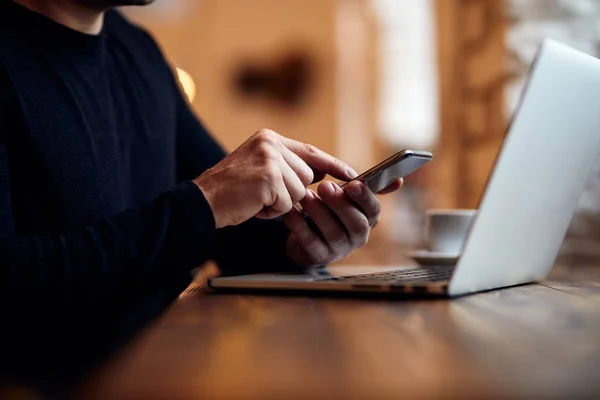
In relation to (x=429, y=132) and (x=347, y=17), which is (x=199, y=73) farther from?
(x=429, y=132)

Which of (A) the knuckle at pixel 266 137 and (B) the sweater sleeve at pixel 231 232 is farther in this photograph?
(B) the sweater sleeve at pixel 231 232

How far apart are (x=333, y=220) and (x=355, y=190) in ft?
0.26

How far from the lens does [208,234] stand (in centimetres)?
67

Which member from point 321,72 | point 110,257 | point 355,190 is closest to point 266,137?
point 355,190

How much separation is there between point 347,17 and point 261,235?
328 centimetres

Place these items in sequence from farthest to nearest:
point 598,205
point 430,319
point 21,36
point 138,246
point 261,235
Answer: point 598,205 → point 261,235 → point 21,36 → point 138,246 → point 430,319

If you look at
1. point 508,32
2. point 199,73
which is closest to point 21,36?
point 508,32

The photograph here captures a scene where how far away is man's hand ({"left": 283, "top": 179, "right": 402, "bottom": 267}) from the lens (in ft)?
2.63

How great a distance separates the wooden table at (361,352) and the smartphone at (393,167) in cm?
17

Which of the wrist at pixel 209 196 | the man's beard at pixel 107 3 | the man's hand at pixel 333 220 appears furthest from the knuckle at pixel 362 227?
the man's beard at pixel 107 3

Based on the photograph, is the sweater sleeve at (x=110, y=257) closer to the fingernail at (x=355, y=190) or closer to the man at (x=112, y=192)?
the man at (x=112, y=192)

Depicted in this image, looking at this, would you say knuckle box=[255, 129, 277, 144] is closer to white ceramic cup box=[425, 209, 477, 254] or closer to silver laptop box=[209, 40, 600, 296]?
silver laptop box=[209, 40, 600, 296]

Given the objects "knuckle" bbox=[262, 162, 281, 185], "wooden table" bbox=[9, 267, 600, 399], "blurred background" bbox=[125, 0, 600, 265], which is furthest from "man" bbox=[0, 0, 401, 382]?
"blurred background" bbox=[125, 0, 600, 265]

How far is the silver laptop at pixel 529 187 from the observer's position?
0.55 meters
